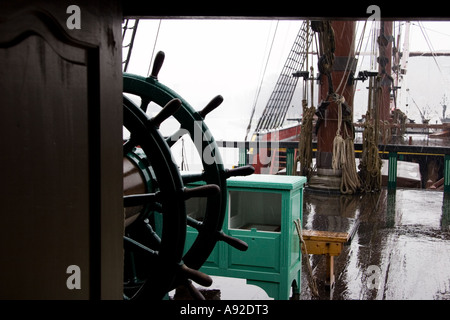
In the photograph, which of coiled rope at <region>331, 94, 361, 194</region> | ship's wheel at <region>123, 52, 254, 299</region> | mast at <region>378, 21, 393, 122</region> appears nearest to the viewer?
ship's wheel at <region>123, 52, 254, 299</region>

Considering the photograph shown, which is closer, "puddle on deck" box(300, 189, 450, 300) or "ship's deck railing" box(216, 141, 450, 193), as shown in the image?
"puddle on deck" box(300, 189, 450, 300)

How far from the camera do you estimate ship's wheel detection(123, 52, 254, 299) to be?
1.94 m

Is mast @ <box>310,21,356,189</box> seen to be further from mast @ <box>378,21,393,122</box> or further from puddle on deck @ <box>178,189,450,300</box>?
mast @ <box>378,21,393,122</box>

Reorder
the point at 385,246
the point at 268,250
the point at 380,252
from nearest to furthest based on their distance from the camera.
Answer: the point at 268,250 < the point at 380,252 < the point at 385,246

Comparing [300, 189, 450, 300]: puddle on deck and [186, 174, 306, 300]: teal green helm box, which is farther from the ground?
[186, 174, 306, 300]: teal green helm box

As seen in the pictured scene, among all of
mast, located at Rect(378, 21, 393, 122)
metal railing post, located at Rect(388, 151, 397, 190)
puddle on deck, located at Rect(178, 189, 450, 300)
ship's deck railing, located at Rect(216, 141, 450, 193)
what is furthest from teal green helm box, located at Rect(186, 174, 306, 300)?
mast, located at Rect(378, 21, 393, 122)

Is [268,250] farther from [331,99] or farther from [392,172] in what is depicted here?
[392,172]

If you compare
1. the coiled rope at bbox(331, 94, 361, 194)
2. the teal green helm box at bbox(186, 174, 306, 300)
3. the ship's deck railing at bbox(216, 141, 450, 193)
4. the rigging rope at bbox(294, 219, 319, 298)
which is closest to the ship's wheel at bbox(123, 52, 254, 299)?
the teal green helm box at bbox(186, 174, 306, 300)

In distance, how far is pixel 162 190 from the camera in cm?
194

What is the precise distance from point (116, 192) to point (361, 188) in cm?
973

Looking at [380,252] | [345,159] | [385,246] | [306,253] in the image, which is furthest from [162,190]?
[345,159]

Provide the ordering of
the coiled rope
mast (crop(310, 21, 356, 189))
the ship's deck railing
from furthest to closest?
the ship's deck railing → mast (crop(310, 21, 356, 189)) → the coiled rope

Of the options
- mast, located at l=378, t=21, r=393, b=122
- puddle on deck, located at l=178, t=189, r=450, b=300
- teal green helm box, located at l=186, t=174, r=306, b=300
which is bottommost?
puddle on deck, located at l=178, t=189, r=450, b=300

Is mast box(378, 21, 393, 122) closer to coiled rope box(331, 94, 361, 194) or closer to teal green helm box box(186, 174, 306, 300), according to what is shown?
coiled rope box(331, 94, 361, 194)
